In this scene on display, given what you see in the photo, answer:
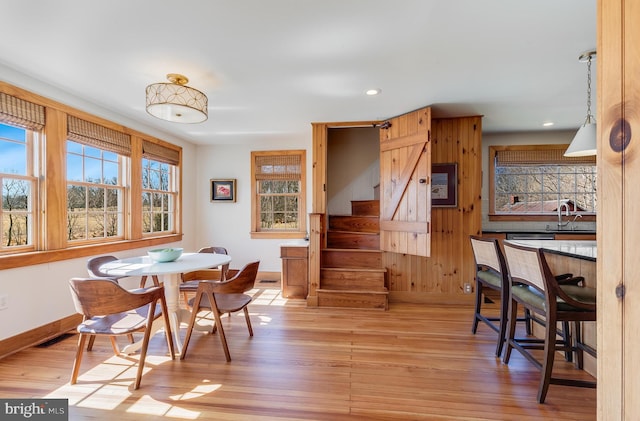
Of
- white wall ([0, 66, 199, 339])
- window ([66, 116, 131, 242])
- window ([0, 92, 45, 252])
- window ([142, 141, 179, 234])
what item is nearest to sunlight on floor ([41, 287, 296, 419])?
white wall ([0, 66, 199, 339])

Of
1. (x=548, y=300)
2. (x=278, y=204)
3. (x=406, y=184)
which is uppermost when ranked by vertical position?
(x=406, y=184)

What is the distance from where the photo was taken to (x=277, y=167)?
5.00 metres

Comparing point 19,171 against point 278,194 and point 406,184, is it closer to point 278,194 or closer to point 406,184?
point 278,194

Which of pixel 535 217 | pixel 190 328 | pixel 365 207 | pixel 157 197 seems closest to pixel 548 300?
pixel 190 328

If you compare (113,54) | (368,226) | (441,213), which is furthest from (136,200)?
(441,213)

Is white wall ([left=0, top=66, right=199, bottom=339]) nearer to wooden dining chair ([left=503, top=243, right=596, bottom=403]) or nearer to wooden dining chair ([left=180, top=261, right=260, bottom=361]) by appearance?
wooden dining chair ([left=180, top=261, right=260, bottom=361])

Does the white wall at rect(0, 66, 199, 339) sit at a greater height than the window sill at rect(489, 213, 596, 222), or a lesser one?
lesser

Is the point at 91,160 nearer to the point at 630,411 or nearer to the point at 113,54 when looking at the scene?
the point at 113,54

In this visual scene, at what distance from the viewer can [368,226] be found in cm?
443

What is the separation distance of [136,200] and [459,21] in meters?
4.05

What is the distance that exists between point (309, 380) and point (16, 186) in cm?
310

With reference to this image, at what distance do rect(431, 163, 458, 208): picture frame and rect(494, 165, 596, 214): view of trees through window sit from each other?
1466 mm

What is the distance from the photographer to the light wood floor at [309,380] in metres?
1.79

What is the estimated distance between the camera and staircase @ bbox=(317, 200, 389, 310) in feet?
11.9
